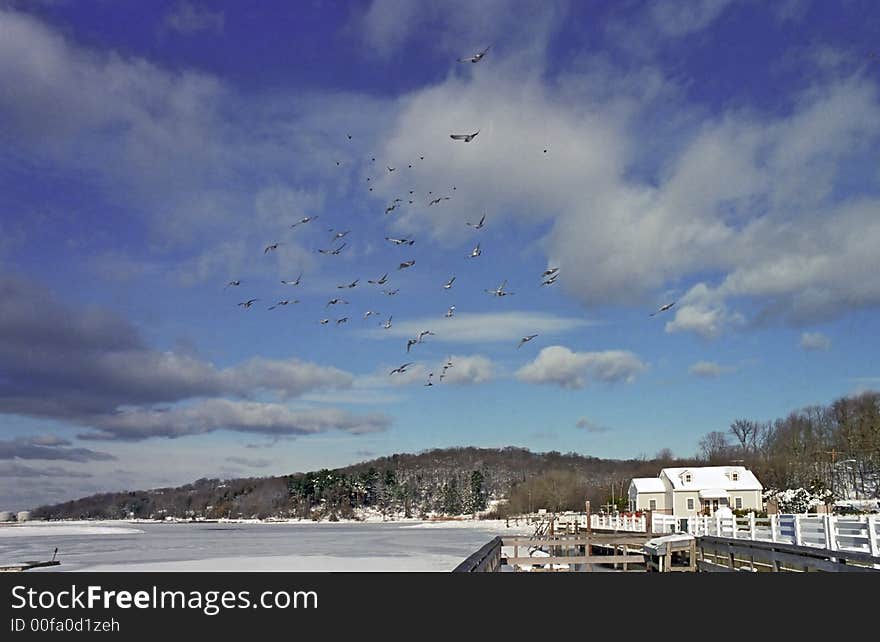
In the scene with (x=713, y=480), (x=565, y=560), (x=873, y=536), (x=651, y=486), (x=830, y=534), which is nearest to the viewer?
(x=873, y=536)

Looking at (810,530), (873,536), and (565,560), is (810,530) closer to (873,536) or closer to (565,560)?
(565,560)

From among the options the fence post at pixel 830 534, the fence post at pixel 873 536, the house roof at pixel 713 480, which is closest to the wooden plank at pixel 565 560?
the fence post at pixel 830 534

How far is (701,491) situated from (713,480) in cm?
364

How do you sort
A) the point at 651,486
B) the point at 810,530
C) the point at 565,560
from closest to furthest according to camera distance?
the point at 810,530 < the point at 565,560 < the point at 651,486

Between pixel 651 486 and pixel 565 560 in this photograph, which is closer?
pixel 565 560

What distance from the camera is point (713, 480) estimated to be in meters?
87.6

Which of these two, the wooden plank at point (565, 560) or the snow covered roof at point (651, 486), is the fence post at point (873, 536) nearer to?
the wooden plank at point (565, 560)

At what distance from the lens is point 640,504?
302ft

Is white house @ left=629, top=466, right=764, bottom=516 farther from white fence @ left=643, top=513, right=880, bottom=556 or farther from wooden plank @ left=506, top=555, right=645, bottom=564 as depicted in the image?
wooden plank @ left=506, top=555, right=645, bottom=564

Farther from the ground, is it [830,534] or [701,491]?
[701,491]

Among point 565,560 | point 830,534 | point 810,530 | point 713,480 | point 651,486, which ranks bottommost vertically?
point 565,560

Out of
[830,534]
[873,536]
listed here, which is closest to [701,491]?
[830,534]
